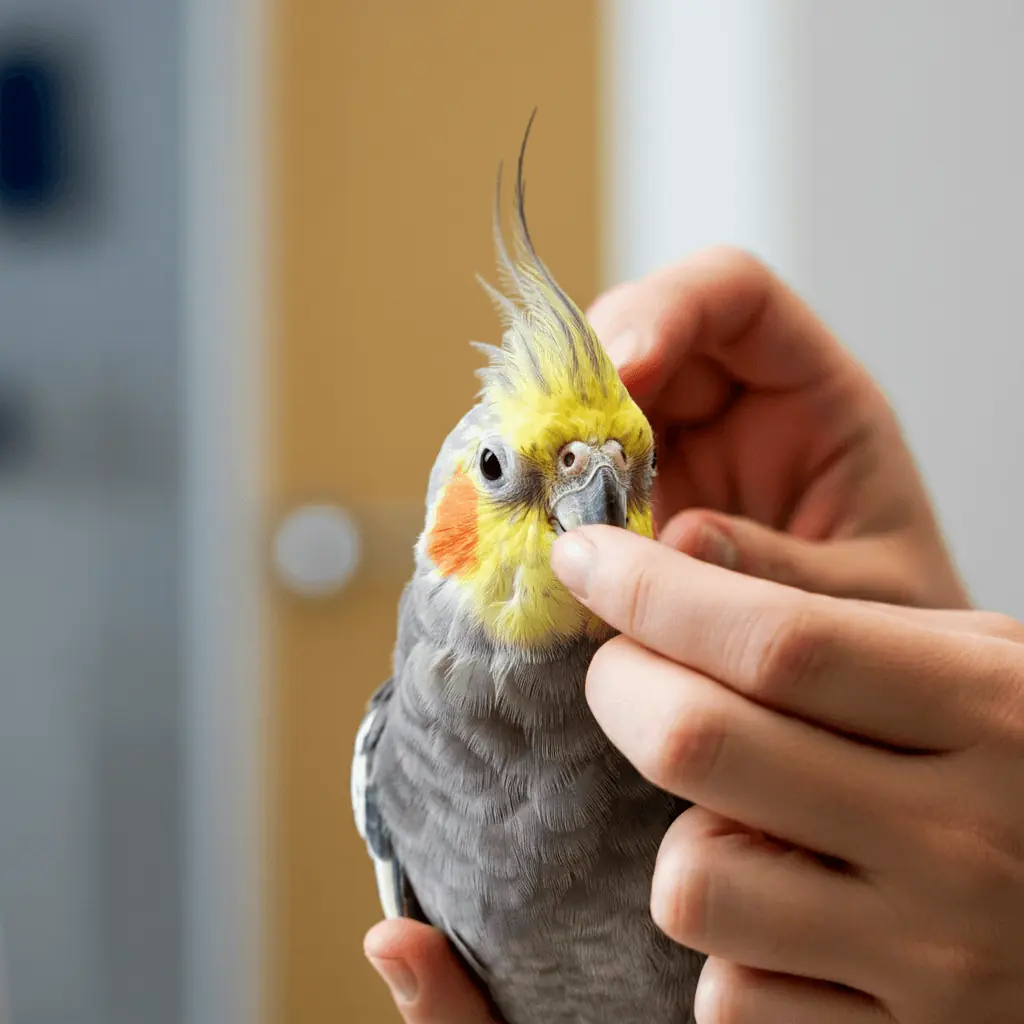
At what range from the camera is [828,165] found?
5.64 feet

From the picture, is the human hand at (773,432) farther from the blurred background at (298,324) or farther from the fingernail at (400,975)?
the blurred background at (298,324)

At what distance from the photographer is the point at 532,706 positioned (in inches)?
26.2

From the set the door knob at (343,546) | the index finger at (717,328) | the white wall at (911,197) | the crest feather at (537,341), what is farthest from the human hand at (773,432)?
the door knob at (343,546)

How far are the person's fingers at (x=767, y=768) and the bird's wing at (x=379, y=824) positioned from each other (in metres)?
0.30

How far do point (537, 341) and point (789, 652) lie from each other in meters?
0.25

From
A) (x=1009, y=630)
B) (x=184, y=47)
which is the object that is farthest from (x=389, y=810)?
(x=184, y=47)

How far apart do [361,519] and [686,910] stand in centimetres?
148

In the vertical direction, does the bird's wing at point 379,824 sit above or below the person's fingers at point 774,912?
below

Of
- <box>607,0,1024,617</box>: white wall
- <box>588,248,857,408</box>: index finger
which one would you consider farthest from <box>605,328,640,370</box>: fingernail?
<box>607,0,1024,617</box>: white wall

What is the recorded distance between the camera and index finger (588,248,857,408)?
32.6 inches

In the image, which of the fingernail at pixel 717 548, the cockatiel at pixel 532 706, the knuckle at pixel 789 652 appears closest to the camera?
the knuckle at pixel 789 652

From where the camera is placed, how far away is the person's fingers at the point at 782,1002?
581 mm

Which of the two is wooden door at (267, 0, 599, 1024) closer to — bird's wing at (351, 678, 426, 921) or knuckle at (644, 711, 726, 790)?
bird's wing at (351, 678, 426, 921)

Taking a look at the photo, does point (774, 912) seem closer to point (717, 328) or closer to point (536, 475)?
Result: point (536, 475)
